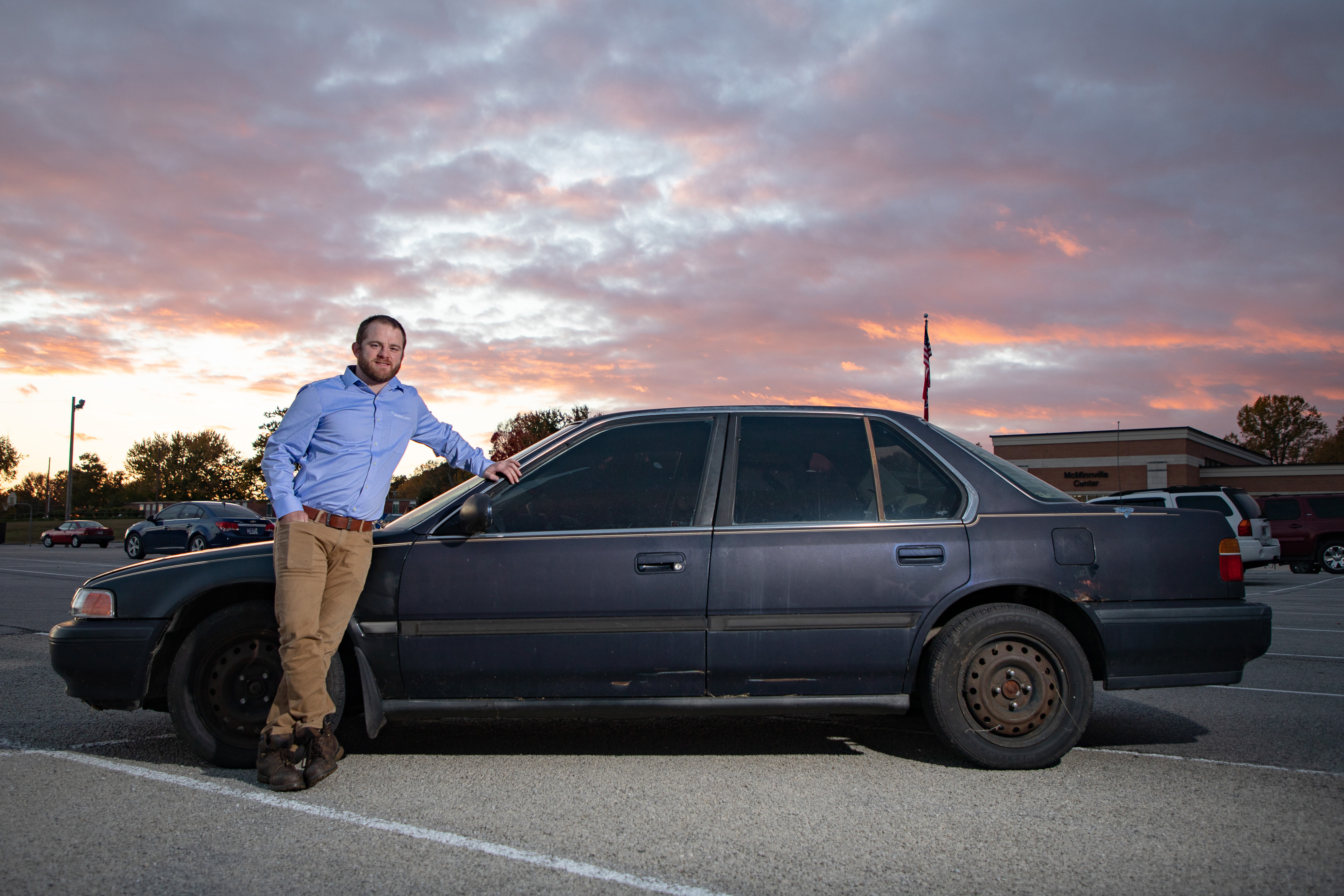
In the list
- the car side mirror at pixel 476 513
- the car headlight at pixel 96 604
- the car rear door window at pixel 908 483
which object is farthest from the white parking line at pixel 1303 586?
the car headlight at pixel 96 604

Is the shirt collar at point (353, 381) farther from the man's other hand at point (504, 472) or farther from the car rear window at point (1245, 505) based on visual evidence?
the car rear window at point (1245, 505)

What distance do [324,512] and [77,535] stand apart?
43108 mm

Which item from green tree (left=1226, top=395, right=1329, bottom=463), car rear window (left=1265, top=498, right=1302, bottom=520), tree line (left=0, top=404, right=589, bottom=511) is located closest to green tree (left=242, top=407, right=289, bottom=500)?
tree line (left=0, top=404, right=589, bottom=511)

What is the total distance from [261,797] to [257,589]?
0.93 meters

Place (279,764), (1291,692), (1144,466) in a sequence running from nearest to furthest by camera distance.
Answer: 1. (279,764)
2. (1291,692)
3. (1144,466)

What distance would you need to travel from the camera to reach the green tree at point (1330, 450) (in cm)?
Answer: 9412

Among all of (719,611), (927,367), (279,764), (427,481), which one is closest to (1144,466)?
(927,367)

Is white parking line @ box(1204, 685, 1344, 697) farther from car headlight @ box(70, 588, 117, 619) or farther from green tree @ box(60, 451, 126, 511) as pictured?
green tree @ box(60, 451, 126, 511)

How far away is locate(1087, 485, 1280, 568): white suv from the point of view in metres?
16.5

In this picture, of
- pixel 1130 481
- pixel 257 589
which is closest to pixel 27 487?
pixel 1130 481

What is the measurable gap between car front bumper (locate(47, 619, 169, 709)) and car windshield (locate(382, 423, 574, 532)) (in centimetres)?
109

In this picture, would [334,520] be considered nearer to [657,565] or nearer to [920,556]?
[657,565]

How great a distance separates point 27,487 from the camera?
14138cm

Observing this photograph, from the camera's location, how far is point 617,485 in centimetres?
423
